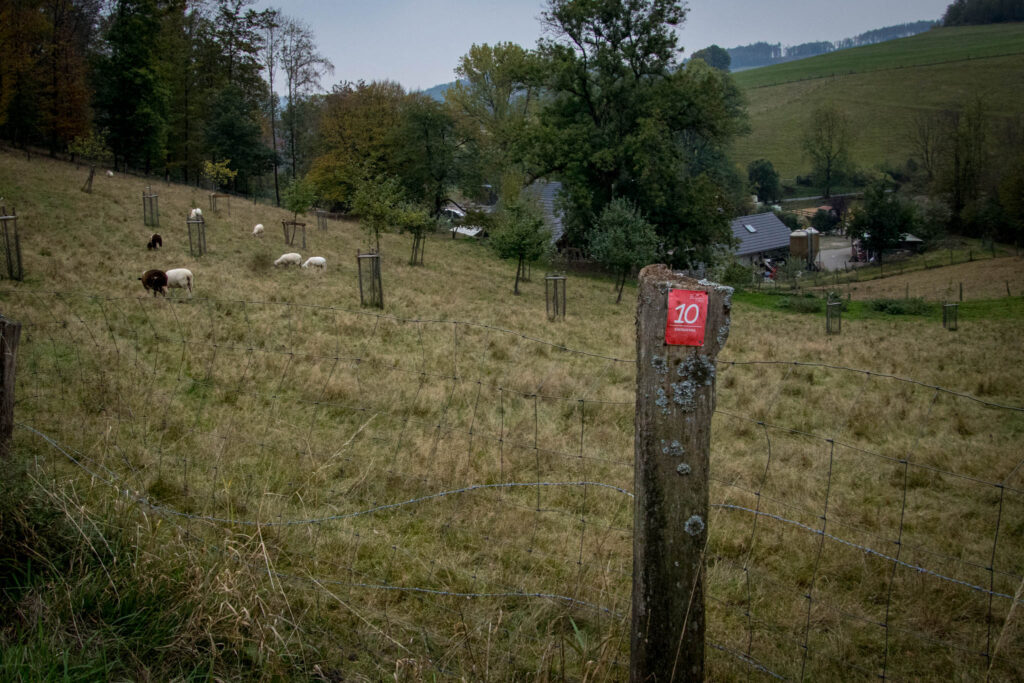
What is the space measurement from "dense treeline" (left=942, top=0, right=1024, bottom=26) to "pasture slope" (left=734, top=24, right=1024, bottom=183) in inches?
157

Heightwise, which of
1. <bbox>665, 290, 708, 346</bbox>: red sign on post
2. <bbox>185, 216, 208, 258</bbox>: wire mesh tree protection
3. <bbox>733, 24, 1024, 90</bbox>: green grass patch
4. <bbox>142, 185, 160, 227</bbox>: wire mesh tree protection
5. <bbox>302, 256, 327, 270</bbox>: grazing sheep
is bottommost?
<bbox>665, 290, 708, 346</bbox>: red sign on post

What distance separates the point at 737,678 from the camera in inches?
131

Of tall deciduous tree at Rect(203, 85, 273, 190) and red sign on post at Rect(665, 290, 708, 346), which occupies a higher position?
tall deciduous tree at Rect(203, 85, 273, 190)

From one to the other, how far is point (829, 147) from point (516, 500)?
88854 millimetres

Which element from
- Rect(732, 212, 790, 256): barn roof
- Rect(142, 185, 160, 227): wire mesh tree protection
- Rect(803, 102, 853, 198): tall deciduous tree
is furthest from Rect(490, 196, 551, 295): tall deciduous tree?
Rect(803, 102, 853, 198): tall deciduous tree

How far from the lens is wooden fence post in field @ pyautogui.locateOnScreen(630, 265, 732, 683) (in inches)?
93.7

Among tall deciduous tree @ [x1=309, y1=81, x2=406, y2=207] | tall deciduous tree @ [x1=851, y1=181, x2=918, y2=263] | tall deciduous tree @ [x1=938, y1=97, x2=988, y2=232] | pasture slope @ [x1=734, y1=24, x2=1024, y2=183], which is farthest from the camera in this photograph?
pasture slope @ [x1=734, y1=24, x2=1024, y2=183]

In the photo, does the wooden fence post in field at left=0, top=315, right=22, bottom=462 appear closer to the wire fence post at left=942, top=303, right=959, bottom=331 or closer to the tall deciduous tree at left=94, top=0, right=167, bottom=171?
the wire fence post at left=942, top=303, right=959, bottom=331

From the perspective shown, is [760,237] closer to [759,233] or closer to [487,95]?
[759,233]

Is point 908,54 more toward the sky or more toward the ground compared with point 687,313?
more toward the sky

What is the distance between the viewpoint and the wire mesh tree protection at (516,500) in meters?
3.63

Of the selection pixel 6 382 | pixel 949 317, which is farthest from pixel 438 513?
pixel 949 317

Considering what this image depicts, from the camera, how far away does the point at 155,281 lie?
14234 millimetres

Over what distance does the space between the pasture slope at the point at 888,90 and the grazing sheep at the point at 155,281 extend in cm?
8268
